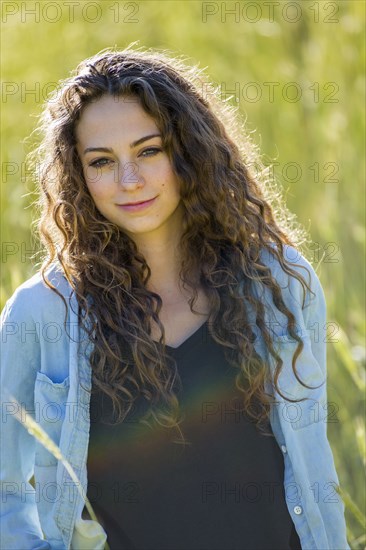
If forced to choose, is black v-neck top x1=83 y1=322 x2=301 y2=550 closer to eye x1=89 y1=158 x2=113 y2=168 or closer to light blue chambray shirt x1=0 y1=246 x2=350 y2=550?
light blue chambray shirt x1=0 y1=246 x2=350 y2=550

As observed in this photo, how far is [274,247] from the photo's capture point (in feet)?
6.54

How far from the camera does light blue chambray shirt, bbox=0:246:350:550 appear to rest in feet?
5.92

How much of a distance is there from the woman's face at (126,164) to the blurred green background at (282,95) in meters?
0.64

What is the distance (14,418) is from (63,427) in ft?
0.38

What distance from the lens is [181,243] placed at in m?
2.00

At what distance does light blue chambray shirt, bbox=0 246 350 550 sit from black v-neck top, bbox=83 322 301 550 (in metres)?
0.04

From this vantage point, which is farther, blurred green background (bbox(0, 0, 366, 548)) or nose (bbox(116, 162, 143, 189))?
blurred green background (bbox(0, 0, 366, 548))

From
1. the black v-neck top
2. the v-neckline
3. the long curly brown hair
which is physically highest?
the long curly brown hair

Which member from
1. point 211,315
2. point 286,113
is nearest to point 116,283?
point 211,315

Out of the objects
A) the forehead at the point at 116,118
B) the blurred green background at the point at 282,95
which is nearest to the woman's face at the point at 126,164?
the forehead at the point at 116,118

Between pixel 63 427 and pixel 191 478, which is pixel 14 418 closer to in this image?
pixel 63 427

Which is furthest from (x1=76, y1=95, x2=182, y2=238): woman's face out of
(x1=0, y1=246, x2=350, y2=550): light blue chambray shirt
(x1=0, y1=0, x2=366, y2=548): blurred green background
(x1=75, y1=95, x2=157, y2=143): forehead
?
(x1=0, y1=0, x2=366, y2=548): blurred green background

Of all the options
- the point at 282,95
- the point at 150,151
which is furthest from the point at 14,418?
the point at 282,95

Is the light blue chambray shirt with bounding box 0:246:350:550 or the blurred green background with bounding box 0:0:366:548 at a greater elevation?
the blurred green background with bounding box 0:0:366:548
